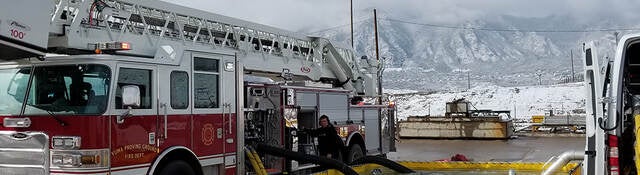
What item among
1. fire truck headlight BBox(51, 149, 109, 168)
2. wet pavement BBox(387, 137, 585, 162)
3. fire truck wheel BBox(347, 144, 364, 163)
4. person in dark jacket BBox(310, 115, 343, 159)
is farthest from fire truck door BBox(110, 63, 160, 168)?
wet pavement BBox(387, 137, 585, 162)

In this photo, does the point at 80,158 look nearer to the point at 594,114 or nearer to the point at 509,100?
the point at 594,114

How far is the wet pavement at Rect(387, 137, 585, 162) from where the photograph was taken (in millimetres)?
18927

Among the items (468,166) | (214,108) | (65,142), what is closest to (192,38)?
(214,108)

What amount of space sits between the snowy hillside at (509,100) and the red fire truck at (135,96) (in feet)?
140

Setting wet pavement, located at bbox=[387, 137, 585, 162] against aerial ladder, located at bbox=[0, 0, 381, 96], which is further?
wet pavement, located at bbox=[387, 137, 585, 162]

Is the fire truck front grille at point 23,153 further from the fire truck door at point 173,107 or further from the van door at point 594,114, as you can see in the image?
the van door at point 594,114

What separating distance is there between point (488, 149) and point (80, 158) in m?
17.3

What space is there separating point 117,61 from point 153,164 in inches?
46.3

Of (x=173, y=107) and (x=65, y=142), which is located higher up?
(x=173, y=107)

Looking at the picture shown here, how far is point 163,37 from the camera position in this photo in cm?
994

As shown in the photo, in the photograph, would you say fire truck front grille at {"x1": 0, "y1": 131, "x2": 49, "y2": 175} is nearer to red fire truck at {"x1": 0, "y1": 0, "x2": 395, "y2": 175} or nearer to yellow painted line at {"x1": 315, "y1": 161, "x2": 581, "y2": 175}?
red fire truck at {"x1": 0, "y1": 0, "x2": 395, "y2": 175}

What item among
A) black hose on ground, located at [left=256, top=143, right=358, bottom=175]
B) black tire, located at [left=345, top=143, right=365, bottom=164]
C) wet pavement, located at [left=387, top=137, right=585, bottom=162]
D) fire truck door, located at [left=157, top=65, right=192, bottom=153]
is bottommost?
wet pavement, located at [left=387, top=137, right=585, bottom=162]

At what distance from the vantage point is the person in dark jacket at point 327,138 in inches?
431

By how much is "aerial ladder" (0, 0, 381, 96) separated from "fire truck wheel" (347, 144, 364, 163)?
6.48ft
